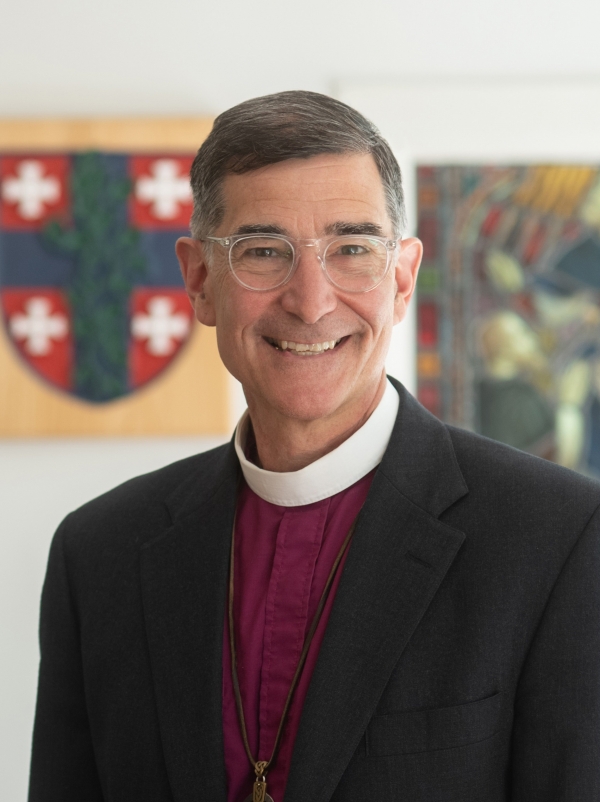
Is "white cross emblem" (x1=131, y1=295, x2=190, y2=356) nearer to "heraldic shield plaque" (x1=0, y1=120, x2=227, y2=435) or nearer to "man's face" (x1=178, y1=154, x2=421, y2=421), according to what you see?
"heraldic shield plaque" (x1=0, y1=120, x2=227, y2=435)

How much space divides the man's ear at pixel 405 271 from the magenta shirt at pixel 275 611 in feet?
1.01

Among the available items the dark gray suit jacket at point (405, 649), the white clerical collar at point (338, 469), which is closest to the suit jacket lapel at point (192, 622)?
the dark gray suit jacket at point (405, 649)

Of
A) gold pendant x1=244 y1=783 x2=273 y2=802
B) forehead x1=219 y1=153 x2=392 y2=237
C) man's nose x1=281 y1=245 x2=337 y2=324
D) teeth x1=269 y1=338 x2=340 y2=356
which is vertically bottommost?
gold pendant x1=244 y1=783 x2=273 y2=802

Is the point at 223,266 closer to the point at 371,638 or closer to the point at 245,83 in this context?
the point at 371,638

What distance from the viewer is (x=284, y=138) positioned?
1441mm

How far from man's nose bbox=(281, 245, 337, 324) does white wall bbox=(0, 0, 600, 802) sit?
1591 millimetres

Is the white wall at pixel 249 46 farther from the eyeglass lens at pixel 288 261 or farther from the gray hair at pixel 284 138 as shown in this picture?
the eyeglass lens at pixel 288 261

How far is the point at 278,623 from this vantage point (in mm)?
1496

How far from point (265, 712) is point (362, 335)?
23.7 inches

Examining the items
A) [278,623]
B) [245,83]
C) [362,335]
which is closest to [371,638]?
[278,623]

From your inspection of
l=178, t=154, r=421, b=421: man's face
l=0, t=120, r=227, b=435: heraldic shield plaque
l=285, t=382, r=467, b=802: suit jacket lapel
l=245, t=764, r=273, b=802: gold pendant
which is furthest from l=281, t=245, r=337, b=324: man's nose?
l=0, t=120, r=227, b=435: heraldic shield plaque

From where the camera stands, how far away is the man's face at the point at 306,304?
4.75ft

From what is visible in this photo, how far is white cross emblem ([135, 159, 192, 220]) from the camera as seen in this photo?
9.71ft

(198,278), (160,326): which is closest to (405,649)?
(198,278)
